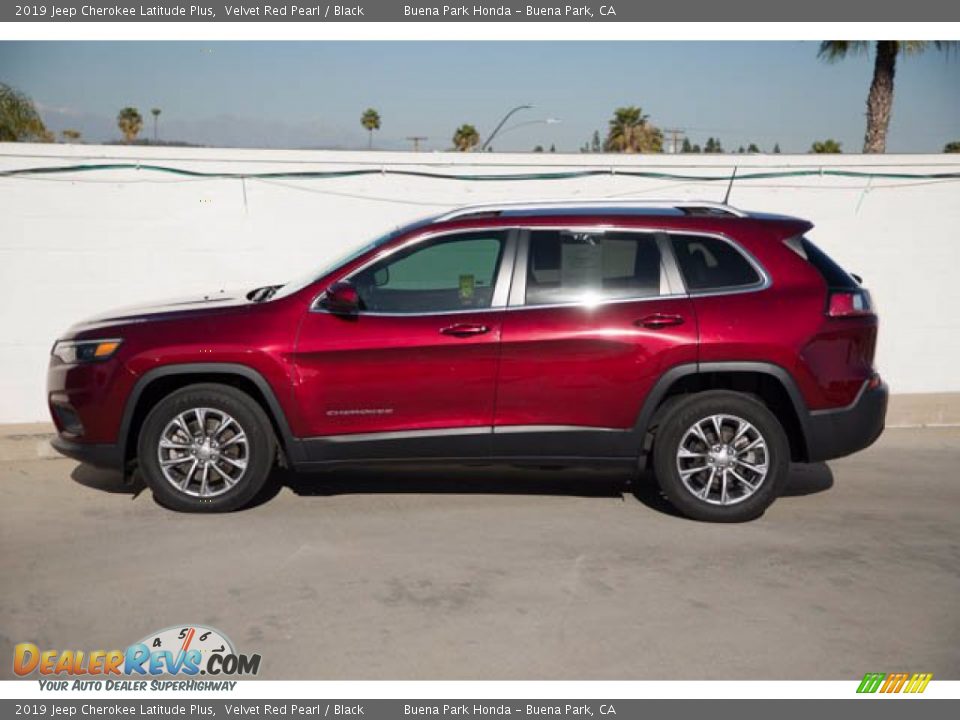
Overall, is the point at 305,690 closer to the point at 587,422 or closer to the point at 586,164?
the point at 587,422

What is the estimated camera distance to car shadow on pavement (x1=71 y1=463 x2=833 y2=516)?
7578 millimetres

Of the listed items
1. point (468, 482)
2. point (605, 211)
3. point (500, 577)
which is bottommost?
point (468, 482)

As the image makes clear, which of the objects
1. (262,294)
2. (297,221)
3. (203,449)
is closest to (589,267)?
(262,294)

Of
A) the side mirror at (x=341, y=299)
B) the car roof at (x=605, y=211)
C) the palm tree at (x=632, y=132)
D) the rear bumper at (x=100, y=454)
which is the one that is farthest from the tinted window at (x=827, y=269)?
the palm tree at (x=632, y=132)

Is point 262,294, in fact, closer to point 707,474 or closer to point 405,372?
point 405,372

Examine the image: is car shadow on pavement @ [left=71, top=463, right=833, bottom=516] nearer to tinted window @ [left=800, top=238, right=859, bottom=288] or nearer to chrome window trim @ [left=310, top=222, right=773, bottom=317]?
chrome window trim @ [left=310, top=222, right=773, bottom=317]

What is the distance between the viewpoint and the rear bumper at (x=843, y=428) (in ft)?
22.3

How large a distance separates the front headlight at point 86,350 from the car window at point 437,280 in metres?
1.47

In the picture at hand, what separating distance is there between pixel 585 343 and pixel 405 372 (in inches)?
40.9

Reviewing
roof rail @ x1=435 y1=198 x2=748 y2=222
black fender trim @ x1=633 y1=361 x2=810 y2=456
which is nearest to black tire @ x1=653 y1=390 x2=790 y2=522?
black fender trim @ x1=633 y1=361 x2=810 y2=456

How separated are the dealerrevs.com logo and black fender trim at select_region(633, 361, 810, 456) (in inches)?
113

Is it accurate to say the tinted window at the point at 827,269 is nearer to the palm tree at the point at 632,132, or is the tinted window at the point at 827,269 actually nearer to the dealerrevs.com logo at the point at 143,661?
the dealerrevs.com logo at the point at 143,661

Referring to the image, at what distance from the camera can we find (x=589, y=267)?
22.6 feet

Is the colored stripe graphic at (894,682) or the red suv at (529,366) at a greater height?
the red suv at (529,366)
